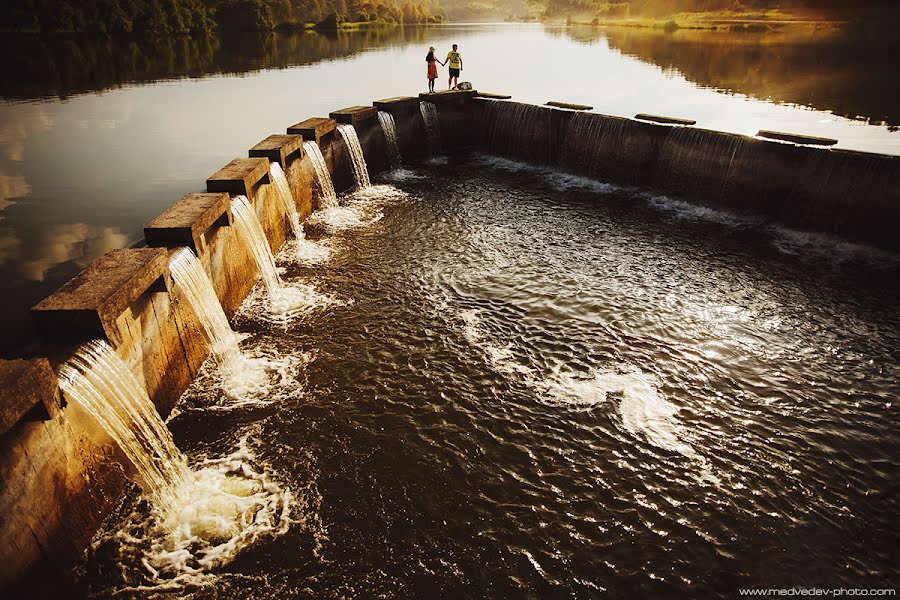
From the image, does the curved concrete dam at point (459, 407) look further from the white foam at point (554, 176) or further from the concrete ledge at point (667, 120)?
Result: the white foam at point (554, 176)

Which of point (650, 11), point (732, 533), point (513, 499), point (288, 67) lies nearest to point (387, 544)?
point (513, 499)

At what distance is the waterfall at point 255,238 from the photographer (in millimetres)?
12234

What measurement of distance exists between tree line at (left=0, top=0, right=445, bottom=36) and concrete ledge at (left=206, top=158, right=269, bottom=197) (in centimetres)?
8211

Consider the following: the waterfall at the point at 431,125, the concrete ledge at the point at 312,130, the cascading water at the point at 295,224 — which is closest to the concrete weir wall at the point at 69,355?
the cascading water at the point at 295,224

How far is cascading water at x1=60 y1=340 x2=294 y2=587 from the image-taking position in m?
6.39

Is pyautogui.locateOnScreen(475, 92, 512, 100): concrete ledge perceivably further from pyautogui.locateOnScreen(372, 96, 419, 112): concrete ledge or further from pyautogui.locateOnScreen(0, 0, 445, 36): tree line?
pyautogui.locateOnScreen(0, 0, 445, 36): tree line

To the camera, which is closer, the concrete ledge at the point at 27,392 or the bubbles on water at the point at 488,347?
the concrete ledge at the point at 27,392

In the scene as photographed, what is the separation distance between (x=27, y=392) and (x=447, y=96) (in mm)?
23018

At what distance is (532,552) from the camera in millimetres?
6508

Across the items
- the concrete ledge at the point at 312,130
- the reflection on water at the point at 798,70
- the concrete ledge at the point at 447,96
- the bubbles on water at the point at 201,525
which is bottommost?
the bubbles on water at the point at 201,525

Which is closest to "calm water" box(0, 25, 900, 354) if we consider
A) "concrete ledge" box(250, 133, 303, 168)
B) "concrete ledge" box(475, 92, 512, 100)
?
"concrete ledge" box(250, 133, 303, 168)

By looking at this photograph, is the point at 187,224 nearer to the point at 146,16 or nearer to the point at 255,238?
the point at 255,238

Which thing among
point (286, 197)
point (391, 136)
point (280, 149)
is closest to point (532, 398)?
point (286, 197)

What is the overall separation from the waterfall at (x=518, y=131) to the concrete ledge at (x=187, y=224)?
620 inches
